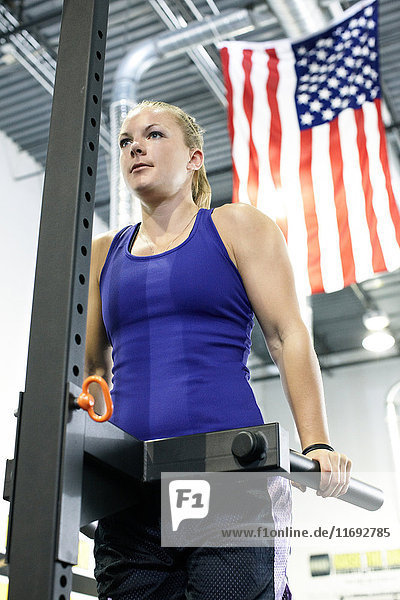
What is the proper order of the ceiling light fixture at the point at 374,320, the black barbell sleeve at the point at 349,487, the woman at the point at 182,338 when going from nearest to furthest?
the black barbell sleeve at the point at 349,487 → the woman at the point at 182,338 → the ceiling light fixture at the point at 374,320

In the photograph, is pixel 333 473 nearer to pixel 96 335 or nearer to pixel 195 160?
pixel 96 335

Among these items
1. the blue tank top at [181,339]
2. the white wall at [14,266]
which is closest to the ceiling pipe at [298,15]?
the white wall at [14,266]

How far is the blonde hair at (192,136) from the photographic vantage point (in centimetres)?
149

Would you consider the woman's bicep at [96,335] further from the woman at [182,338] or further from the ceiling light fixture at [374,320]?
the ceiling light fixture at [374,320]

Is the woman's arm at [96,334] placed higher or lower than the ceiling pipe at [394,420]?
lower

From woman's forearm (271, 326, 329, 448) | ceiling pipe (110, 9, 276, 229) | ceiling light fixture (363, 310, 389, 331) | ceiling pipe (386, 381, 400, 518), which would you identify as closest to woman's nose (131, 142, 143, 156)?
woman's forearm (271, 326, 329, 448)

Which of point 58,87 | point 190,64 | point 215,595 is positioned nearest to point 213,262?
point 58,87

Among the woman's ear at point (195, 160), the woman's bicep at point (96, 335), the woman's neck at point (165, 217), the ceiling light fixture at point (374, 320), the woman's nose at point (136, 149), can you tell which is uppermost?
the ceiling light fixture at point (374, 320)

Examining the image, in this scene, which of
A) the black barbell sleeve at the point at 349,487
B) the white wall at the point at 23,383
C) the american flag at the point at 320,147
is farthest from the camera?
the american flag at the point at 320,147

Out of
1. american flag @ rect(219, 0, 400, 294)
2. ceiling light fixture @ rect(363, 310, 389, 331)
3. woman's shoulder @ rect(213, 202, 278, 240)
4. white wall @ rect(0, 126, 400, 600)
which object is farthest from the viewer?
ceiling light fixture @ rect(363, 310, 389, 331)

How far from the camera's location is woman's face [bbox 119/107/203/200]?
4.55ft

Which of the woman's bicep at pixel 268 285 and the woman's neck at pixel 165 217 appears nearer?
the woman's bicep at pixel 268 285
